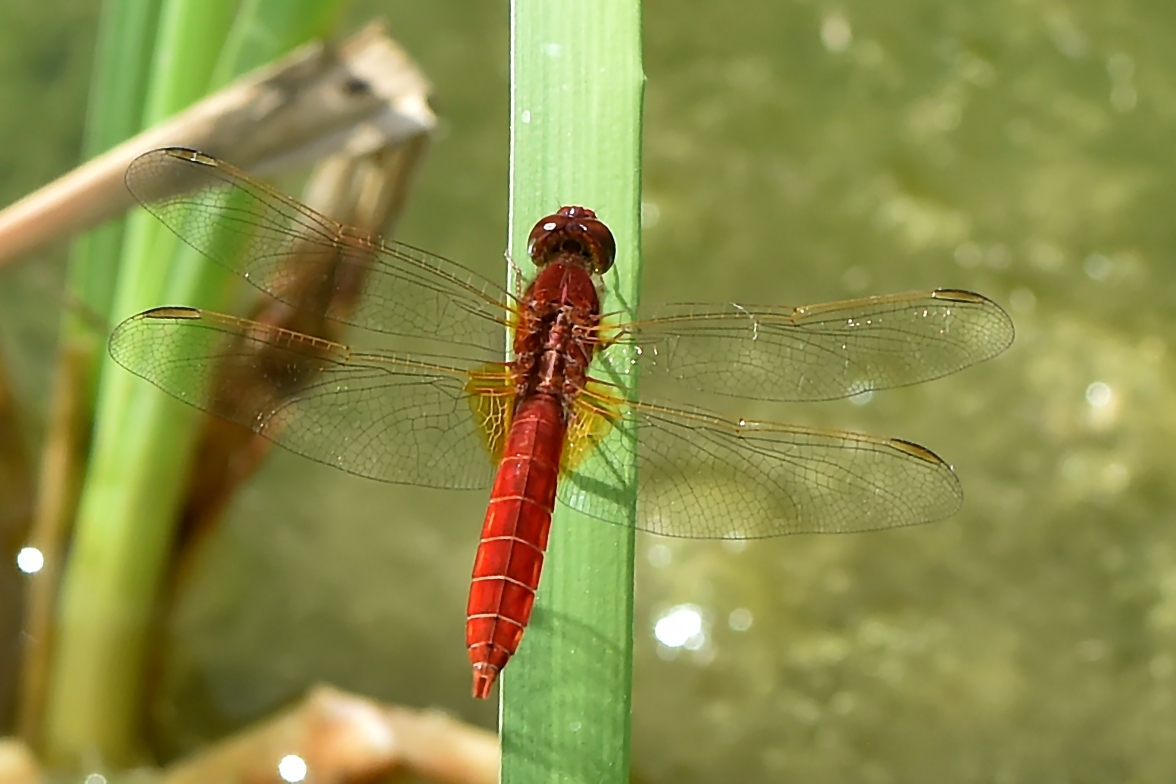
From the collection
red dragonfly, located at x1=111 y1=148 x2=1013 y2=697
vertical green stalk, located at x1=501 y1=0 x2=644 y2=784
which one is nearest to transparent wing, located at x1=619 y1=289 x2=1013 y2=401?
red dragonfly, located at x1=111 y1=148 x2=1013 y2=697

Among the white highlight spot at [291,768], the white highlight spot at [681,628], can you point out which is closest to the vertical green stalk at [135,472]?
the white highlight spot at [291,768]

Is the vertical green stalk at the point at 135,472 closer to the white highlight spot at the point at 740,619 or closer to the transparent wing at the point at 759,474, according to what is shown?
the transparent wing at the point at 759,474

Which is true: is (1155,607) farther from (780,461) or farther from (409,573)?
(409,573)

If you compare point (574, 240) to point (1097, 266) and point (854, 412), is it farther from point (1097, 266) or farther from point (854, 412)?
point (1097, 266)

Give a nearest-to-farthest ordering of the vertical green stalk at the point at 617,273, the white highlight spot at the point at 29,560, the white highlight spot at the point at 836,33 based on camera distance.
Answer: the vertical green stalk at the point at 617,273, the white highlight spot at the point at 29,560, the white highlight spot at the point at 836,33

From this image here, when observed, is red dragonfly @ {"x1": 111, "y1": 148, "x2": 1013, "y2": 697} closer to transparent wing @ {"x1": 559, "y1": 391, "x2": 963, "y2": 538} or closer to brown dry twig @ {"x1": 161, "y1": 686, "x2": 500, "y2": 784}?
transparent wing @ {"x1": 559, "y1": 391, "x2": 963, "y2": 538}

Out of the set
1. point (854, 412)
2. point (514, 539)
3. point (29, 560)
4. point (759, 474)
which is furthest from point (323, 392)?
point (854, 412)
